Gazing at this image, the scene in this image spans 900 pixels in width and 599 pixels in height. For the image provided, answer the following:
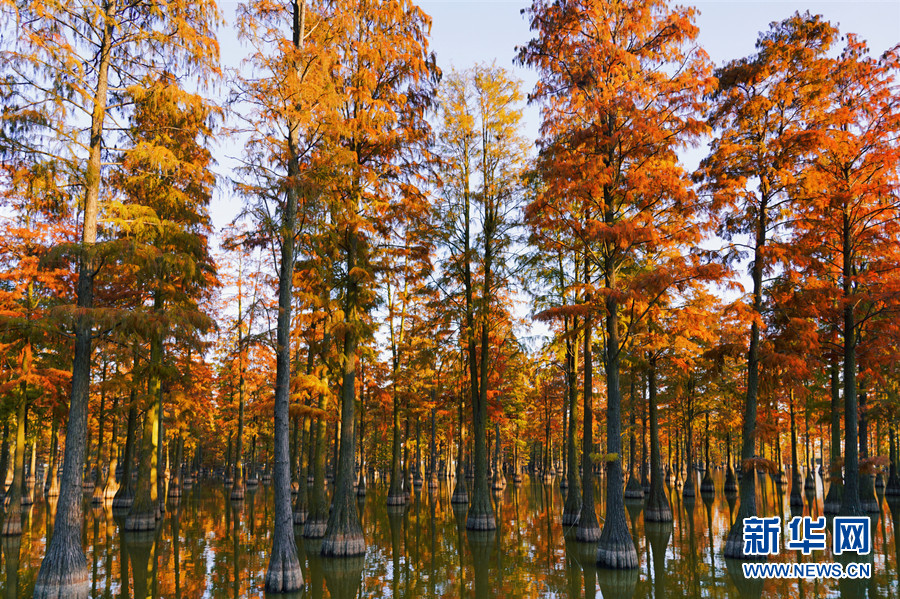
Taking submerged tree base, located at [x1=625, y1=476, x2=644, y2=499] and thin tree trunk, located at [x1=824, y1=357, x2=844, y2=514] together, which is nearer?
thin tree trunk, located at [x1=824, y1=357, x2=844, y2=514]

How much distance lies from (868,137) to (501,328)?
16.6m

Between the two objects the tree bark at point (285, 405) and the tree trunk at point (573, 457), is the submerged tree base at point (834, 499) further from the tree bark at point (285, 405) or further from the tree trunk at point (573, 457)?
the tree bark at point (285, 405)

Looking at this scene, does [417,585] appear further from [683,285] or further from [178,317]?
[683,285]

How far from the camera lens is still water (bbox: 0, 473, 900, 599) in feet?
47.4

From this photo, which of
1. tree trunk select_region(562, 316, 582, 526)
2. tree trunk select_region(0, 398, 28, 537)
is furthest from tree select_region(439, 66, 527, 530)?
tree trunk select_region(0, 398, 28, 537)

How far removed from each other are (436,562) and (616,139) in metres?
14.6

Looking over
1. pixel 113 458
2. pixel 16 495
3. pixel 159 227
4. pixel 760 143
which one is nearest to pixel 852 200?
pixel 760 143

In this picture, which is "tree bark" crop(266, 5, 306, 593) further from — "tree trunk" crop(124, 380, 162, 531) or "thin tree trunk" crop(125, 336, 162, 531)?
"tree trunk" crop(124, 380, 162, 531)

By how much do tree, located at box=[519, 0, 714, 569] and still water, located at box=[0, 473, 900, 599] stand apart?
93.4 inches

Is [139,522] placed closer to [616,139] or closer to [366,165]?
[366,165]

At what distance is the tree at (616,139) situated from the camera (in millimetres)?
16906

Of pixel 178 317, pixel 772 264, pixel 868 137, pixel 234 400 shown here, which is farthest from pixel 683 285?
pixel 234 400

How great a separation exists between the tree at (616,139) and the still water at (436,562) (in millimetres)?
2373

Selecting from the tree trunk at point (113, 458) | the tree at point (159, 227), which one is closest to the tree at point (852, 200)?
the tree at point (159, 227)
